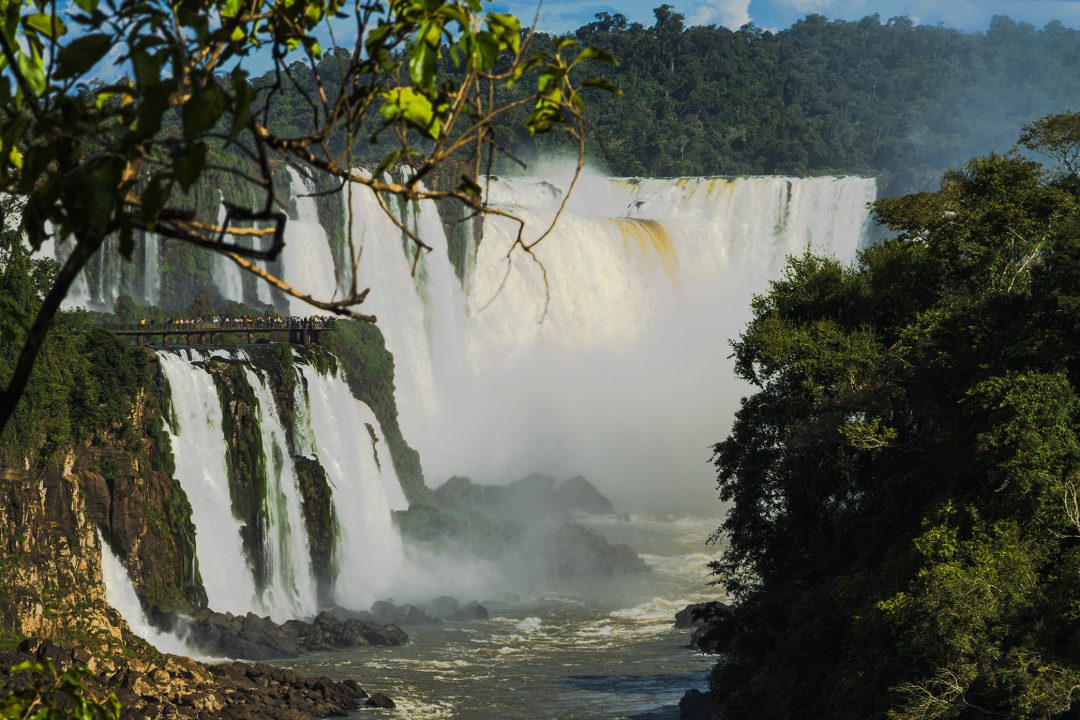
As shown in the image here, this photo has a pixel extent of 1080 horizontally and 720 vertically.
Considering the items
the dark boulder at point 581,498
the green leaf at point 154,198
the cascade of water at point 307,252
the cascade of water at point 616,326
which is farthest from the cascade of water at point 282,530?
the green leaf at point 154,198

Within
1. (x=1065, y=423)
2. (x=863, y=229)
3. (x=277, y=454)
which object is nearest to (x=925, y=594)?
(x=1065, y=423)

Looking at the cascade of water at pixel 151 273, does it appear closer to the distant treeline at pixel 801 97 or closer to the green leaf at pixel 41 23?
the distant treeline at pixel 801 97

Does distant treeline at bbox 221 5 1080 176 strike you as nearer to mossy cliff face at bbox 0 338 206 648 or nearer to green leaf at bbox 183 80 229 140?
mossy cliff face at bbox 0 338 206 648

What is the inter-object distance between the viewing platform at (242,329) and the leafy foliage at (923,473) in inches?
616

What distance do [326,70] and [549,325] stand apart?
71.4m

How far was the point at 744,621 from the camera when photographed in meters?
26.5

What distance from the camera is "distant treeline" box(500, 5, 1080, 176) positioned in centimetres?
10744

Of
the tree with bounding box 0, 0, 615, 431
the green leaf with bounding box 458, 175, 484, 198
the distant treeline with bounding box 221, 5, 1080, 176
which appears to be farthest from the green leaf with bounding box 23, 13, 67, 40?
the distant treeline with bounding box 221, 5, 1080, 176

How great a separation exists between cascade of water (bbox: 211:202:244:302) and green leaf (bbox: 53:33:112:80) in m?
49.3

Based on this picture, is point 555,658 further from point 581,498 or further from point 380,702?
point 581,498

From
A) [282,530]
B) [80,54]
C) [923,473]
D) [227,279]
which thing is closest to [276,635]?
[282,530]

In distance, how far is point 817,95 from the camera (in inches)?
5167

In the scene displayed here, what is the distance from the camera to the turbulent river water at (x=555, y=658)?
29.0 metres

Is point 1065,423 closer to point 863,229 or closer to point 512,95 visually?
point 863,229
